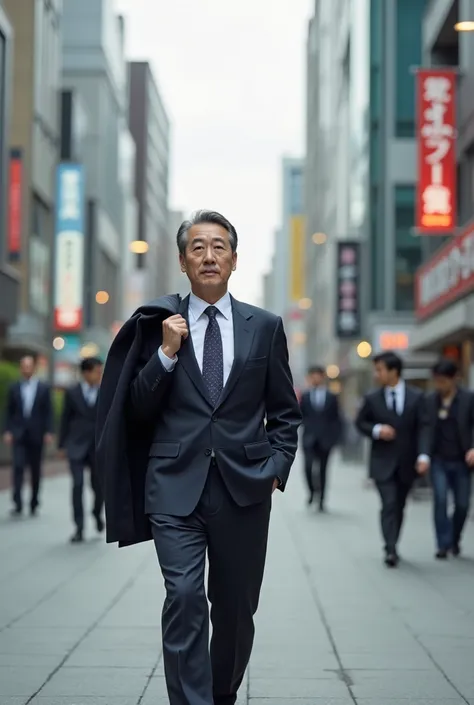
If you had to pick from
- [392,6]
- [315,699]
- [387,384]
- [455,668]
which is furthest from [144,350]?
[392,6]

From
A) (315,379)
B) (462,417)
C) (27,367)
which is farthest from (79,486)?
(315,379)

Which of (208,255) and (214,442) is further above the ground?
(208,255)

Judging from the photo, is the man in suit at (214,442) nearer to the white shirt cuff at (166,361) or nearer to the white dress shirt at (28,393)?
the white shirt cuff at (166,361)

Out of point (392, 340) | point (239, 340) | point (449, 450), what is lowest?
point (449, 450)

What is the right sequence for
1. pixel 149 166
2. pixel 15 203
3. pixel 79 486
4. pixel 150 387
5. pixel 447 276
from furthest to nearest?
1. pixel 149 166
2. pixel 15 203
3. pixel 447 276
4. pixel 79 486
5. pixel 150 387

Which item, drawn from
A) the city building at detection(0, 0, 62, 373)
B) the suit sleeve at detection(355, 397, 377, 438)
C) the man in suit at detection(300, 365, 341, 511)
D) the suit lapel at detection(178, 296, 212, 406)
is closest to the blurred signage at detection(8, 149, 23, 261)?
the city building at detection(0, 0, 62, 373)

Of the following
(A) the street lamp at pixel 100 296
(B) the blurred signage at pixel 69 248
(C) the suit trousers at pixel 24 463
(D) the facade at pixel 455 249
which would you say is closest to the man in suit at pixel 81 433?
(C) the suit trousers at pixel 24 463

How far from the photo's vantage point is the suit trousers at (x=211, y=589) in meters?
4.71

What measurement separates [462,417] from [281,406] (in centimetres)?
756

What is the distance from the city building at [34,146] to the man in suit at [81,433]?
27.5 m

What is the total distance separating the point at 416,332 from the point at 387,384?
17.9m

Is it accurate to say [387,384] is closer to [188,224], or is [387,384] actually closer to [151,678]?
[151,678]

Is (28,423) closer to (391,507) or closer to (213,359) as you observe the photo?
(391,507)

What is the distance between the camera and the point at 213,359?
16.7 feet
